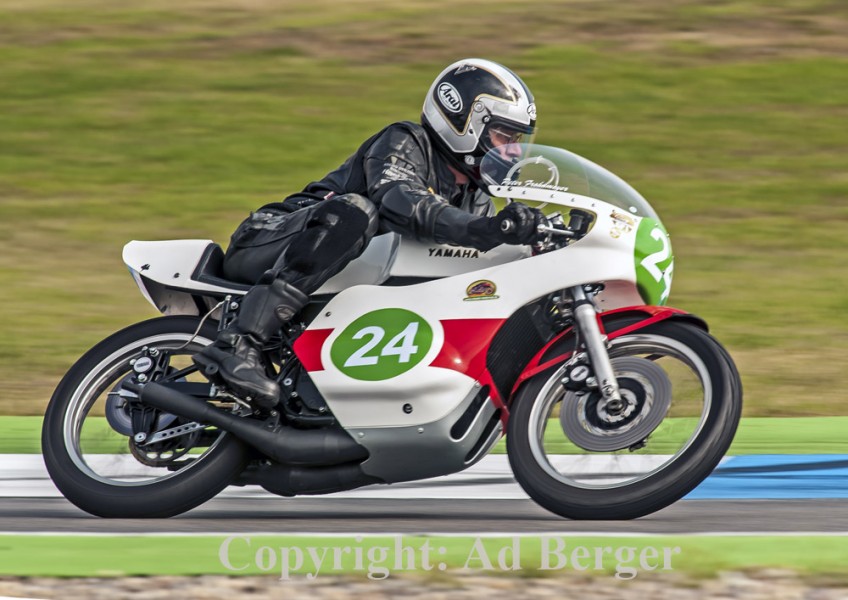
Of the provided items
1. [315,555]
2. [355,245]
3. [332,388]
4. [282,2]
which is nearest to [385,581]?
[315,555]

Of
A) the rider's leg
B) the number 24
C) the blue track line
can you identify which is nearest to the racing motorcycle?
the number 24

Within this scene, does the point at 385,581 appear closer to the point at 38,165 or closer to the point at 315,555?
the point at 315,555

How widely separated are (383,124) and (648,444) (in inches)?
469

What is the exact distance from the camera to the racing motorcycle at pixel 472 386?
504 centimetres

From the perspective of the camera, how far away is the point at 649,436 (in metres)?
5.02

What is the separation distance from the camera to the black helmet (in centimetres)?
547

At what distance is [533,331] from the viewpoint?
17.3 ft

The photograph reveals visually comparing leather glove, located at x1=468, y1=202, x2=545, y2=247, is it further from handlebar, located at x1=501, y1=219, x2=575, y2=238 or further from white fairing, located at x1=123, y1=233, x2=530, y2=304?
white fairing, located at x1=123, y1=233, x2=530, y2=304

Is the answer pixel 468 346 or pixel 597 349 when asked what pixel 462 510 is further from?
pixel 597 349

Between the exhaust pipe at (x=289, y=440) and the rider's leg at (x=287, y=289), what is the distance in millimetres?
108

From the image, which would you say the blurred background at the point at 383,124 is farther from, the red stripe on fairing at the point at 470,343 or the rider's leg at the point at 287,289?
the red stripe on fairing at the point at 470,343

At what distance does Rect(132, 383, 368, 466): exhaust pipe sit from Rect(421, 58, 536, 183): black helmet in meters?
1.16

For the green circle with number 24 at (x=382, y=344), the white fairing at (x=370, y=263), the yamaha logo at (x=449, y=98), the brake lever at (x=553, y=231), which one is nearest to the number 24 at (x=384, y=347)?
the green circle with number 24 at (x=382, y=344)

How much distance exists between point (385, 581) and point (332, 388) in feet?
3.19
